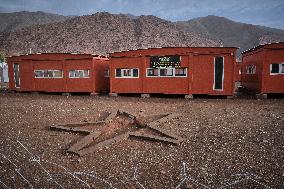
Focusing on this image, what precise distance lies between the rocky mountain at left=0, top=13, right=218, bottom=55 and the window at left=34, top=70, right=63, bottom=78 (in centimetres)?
4345

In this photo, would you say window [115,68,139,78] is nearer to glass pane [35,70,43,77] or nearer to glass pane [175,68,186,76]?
glass pane [175,68,186,76]

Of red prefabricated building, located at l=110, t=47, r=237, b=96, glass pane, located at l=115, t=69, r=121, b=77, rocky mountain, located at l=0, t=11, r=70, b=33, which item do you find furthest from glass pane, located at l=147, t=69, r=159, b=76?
rocky mountain, located at l=0, t=11, r=70, b=33

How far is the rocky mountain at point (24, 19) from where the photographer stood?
104350 mm

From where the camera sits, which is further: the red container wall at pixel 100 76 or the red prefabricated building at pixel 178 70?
the red container wall at pixel 100 76

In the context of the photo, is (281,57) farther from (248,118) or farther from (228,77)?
(248,118)

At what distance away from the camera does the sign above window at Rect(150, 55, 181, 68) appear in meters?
14.3

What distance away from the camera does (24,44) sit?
67.1m

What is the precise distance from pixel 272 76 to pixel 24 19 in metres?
125

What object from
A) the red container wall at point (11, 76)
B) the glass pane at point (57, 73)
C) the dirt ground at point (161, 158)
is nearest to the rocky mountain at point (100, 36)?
the red container wall at point (11, 76)

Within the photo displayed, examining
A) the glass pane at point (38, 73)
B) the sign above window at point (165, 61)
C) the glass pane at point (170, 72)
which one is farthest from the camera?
the glass pane at point (38, 73)

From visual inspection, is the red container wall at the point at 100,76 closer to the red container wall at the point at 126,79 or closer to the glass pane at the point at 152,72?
the red container wall at the point at 126,79

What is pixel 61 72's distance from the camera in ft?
57.0

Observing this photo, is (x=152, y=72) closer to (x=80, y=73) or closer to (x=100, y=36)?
(x=80, y=73)

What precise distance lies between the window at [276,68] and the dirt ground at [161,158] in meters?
5.41
